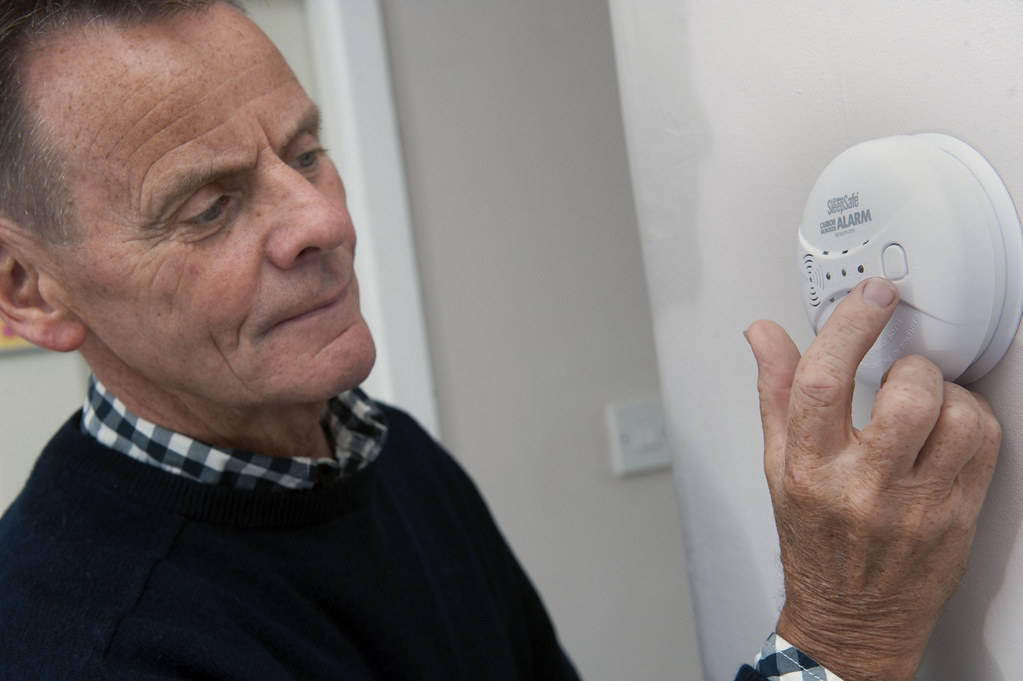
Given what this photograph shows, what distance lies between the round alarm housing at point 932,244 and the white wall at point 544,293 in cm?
99

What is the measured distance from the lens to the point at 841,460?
1.52ft

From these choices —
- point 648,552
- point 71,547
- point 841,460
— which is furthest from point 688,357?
point 648,552

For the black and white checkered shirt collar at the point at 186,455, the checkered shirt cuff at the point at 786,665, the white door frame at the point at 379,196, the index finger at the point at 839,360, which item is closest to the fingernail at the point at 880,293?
the index finger at the point at 839,360

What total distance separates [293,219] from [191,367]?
0.51ft

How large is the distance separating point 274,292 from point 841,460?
45 centimetres

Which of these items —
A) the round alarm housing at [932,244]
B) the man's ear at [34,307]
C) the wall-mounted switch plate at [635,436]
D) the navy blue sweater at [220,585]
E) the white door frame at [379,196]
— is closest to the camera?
the round alarm housing at [932,244]

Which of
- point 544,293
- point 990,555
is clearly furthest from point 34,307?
point 544,293

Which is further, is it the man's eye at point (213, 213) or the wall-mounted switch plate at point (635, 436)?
the wall-mounted switch plate at point (635, 436)

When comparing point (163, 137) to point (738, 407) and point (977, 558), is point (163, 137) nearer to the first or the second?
point (738, 407)

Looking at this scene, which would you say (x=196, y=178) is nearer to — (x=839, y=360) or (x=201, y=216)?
(x=201, y=216)

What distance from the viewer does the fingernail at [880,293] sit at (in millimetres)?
451

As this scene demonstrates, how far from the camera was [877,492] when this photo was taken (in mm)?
448

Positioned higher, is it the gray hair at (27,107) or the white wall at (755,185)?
the gray hair at (27,107)

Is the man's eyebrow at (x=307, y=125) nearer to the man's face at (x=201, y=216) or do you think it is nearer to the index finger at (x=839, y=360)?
the man's face at (x=201, y=216)
